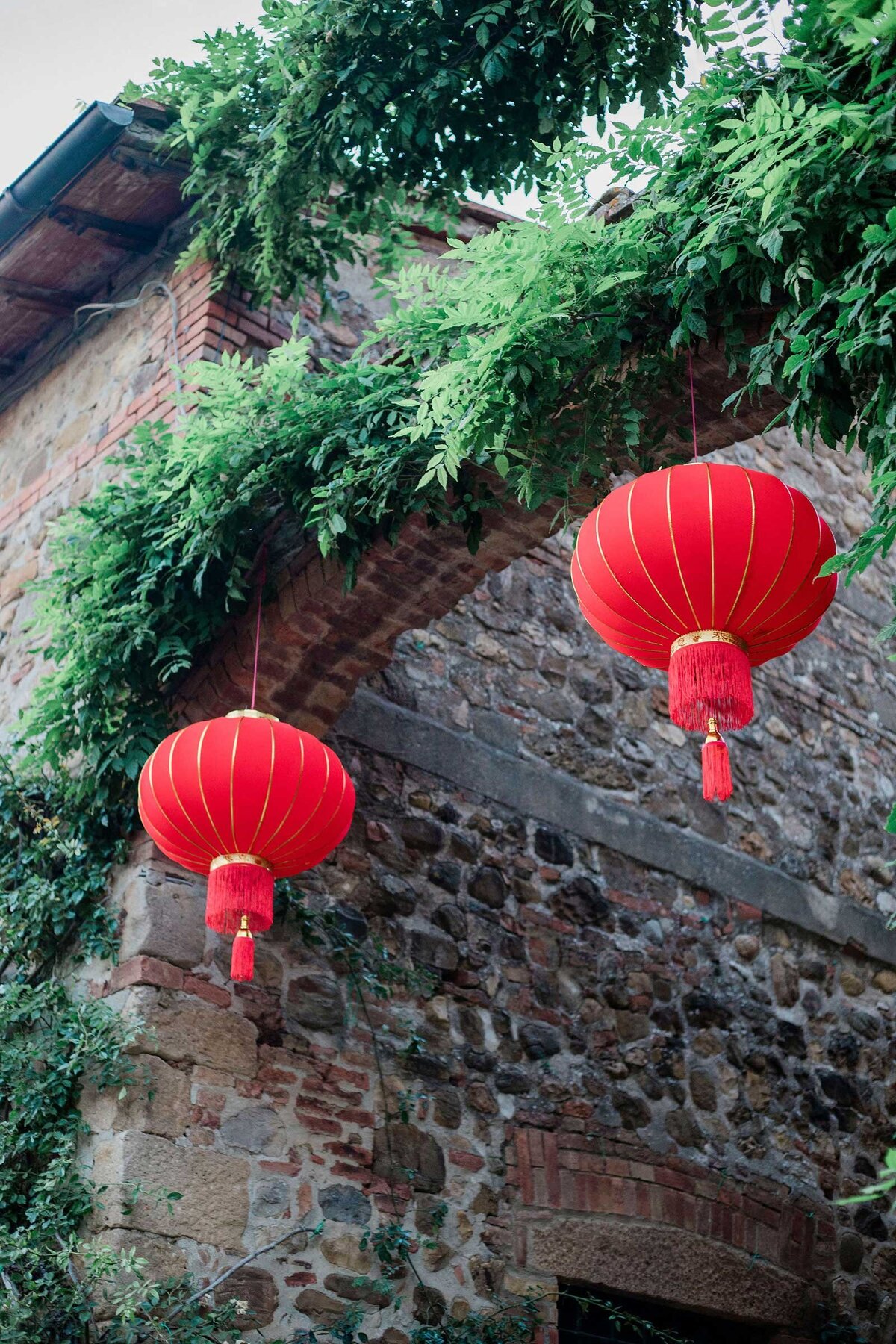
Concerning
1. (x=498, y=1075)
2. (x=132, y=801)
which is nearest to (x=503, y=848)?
(x=498, y=1075)

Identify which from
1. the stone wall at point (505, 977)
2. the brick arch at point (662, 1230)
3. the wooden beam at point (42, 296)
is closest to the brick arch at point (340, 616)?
the stone wall at point (505, 977)

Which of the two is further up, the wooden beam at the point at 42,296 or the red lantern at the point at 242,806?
the wooden beam at the point at 42,296

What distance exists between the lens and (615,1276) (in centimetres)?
482

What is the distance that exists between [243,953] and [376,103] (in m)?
2.95

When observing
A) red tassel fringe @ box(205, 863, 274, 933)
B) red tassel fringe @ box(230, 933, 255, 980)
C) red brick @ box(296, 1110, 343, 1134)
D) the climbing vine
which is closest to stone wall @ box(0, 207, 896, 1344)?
red brick @ box(296, 1110, 343, 1134)

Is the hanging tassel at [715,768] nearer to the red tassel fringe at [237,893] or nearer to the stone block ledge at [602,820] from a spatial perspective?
the red tassel fringe at [237,893]

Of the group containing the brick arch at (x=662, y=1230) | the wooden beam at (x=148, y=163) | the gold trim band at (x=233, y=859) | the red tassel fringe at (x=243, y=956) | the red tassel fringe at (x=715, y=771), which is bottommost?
the brick arch at (x=662, y=1230)

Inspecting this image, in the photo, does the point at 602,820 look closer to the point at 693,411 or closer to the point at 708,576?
the point at 693,411

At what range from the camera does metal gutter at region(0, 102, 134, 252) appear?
5.17 metres

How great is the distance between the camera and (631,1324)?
484 centimetres

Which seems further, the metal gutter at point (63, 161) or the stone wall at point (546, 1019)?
the metal gutter at point (63, 161)

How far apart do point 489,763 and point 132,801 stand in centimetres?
150

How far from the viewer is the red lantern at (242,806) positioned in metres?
3.55

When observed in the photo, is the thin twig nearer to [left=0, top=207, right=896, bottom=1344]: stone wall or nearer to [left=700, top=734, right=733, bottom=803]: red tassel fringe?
[left=0, top=207, right=896, bottom=1344]: stone wall
